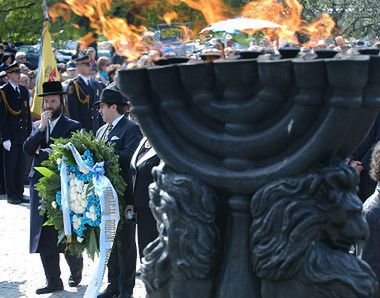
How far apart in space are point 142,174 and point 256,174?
4149mm

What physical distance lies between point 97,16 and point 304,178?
50.3 inches

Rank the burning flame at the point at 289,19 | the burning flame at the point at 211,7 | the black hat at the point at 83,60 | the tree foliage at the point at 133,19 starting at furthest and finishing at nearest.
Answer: the black hat at the point at 83,60 → the tree foliage at the point at 133,19 → the burning flame at the point at 289,19 → the burning flame at the point at 211,7

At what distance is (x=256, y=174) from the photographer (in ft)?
10.5

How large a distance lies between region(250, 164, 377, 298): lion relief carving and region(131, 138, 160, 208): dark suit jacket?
401 centimetres

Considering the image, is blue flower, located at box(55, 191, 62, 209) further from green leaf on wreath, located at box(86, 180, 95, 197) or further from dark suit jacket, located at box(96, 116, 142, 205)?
dark suit jacket, located at box(96, 116, 142, 205)

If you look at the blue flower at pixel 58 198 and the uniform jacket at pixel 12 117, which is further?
the uniform jacket at pixel 12 117

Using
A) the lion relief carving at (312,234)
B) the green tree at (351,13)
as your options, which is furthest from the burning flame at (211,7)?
the green tree at (351,13)

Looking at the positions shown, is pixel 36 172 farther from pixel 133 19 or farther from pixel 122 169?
pixel 133 19

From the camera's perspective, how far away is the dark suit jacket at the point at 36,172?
8.28 meters

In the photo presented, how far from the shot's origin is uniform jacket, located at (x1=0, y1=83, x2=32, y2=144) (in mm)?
14094

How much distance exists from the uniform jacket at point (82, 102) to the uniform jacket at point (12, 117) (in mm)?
942

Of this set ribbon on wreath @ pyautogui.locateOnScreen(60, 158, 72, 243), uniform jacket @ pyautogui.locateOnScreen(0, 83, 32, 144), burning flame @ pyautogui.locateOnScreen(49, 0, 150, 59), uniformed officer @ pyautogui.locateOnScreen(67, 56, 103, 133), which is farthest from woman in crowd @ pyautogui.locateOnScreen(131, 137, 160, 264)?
uniformed officer @ pyautogui.locateOnScreen(67, 56, 103, 133)

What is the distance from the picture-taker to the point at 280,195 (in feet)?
10.3

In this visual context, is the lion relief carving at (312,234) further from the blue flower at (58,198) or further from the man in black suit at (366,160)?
the man in black suit at (366,160)
